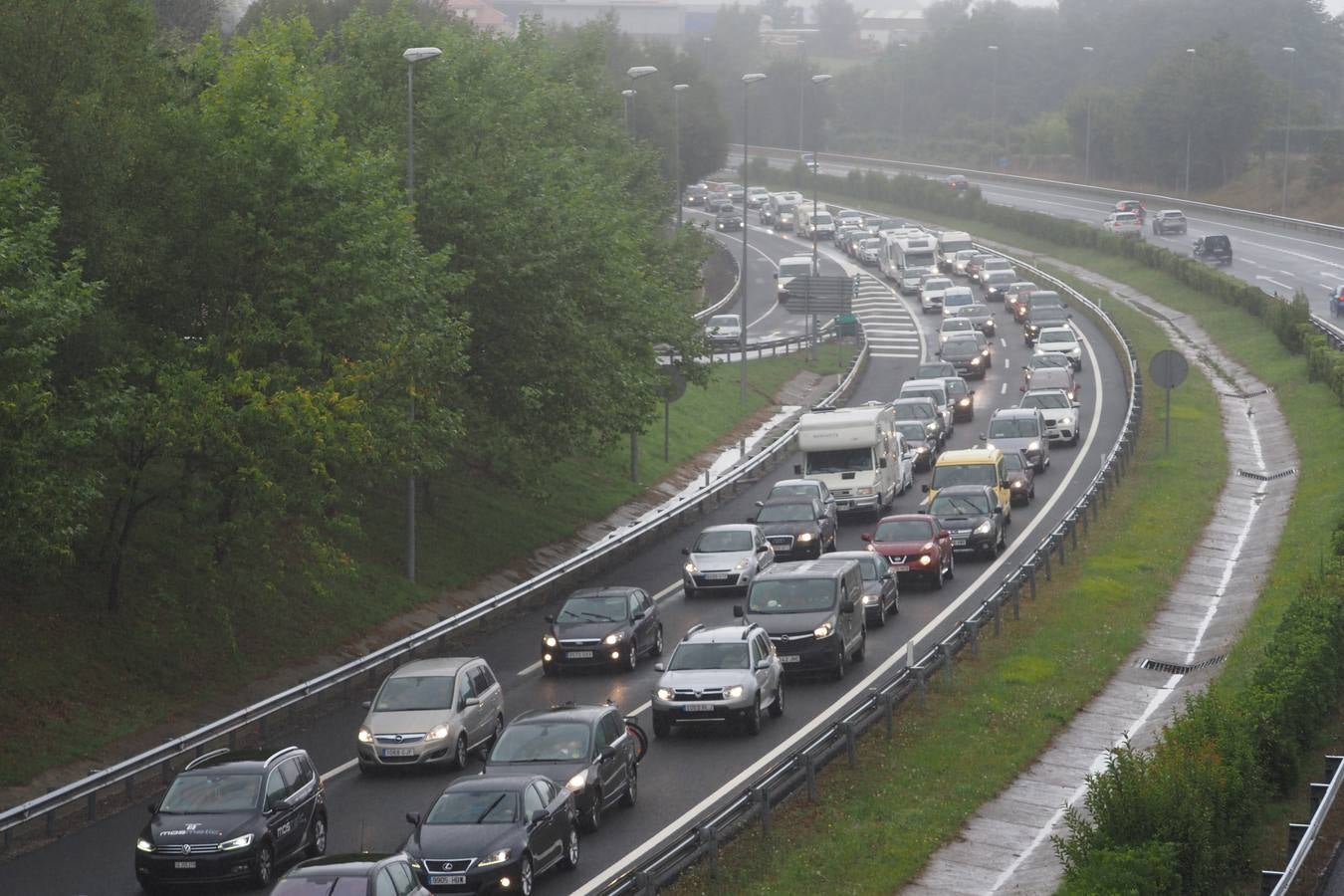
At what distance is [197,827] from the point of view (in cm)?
1945

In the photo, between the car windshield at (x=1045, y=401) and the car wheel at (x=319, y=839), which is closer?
the car wheel at (x=319, y=839)

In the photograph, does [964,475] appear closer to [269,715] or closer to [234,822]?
[269,715]

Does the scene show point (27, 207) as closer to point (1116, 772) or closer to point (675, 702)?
point (675, 702)

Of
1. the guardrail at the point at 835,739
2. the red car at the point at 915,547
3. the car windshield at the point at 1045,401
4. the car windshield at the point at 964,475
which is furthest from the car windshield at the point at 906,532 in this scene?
the car windshield at the point at 1045,401

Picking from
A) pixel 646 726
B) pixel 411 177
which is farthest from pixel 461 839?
pixel 411 177

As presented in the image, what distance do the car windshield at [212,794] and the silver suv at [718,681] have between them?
7028mm

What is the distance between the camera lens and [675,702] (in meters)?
25.5

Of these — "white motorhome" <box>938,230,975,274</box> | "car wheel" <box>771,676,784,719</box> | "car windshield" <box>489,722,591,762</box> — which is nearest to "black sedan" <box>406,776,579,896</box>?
"car windshield" <box>489,722,591,762</box>

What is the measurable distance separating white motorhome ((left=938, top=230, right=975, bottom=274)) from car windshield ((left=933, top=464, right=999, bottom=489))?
5470 centimetres

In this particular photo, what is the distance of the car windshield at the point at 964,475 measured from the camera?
138 feet

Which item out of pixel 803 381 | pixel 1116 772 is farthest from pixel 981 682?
pixel 803 381

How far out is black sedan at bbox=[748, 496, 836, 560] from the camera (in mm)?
39250

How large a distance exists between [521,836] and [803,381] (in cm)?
5378

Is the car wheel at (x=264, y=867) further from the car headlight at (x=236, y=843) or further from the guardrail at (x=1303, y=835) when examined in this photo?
the guardrail at (x=1303, y=835)
